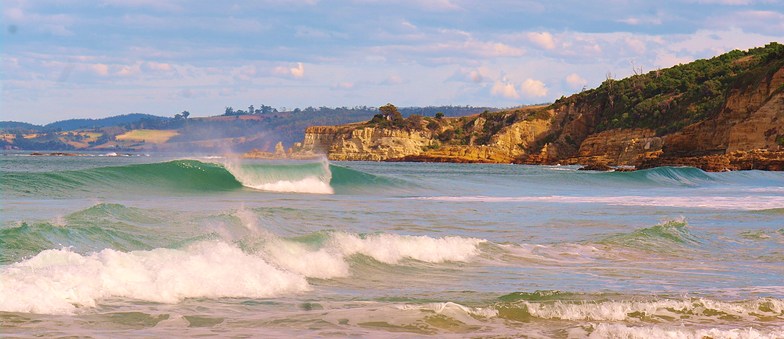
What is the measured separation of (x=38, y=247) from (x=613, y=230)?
34.0 ft

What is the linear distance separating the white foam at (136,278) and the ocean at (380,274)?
2cm

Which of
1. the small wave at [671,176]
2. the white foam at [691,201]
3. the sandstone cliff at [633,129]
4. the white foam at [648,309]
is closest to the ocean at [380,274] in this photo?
the white foam at [648,309]

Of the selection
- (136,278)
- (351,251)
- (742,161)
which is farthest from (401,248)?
(742,161)

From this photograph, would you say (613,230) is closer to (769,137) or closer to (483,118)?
(769,137)

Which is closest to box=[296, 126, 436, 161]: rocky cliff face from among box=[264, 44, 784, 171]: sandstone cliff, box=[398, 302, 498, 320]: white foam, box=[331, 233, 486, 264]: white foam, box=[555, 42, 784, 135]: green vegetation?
box=[264, 44, 784, 171]: sandstone cliff

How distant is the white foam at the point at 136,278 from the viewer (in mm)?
7848

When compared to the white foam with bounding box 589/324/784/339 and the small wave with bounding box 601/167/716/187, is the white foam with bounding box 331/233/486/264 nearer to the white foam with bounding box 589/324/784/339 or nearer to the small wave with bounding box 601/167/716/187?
the white foam with bounding box 589/324/784/339

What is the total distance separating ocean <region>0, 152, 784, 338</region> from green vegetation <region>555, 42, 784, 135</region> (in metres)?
64.2

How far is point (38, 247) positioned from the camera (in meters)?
10.9

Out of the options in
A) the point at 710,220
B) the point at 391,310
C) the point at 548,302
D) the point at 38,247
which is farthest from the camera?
the point at 710,220

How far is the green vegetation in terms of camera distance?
281 ft

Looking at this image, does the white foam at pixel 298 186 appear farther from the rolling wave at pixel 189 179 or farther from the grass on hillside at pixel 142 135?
the grass on hillside at pixel 142 135

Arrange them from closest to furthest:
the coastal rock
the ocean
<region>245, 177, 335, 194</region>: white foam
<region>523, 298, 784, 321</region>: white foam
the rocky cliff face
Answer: the ocean → <region>523, 298, 784, 321</region>: white foam → <region>245, 177, 335, 194</region>: white foam → the coastal rock → the rocky cliff face

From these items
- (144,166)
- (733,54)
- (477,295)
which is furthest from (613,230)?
(733,54)
